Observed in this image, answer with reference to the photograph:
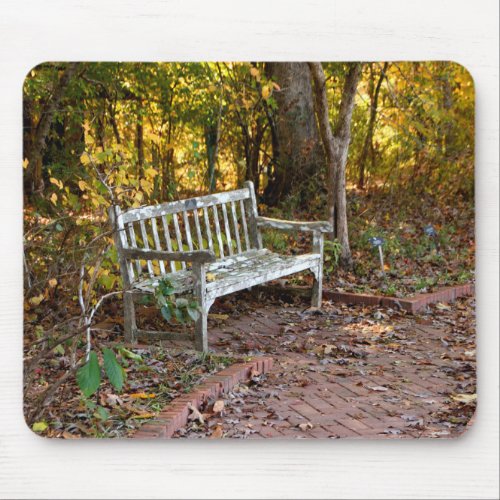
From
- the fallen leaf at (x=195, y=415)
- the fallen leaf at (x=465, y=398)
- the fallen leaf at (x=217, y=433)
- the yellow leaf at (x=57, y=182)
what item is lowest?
the fallen leaf at (x=217, y=433)

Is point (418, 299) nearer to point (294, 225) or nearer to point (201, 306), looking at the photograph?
point (294, 225)

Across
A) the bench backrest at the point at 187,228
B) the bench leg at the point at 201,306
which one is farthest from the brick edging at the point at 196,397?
the bench backrest at the point at 187,228

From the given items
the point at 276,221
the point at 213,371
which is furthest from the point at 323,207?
the point at 213,371

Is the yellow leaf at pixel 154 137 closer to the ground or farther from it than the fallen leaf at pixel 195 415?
farther from it

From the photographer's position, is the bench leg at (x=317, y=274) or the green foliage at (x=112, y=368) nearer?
the green foliage at (x=112, y=368)

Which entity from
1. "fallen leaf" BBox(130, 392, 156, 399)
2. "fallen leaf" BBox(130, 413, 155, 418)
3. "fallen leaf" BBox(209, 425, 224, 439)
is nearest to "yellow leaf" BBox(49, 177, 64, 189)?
"fallen leaf" BBox(130, 392, 156, 399)

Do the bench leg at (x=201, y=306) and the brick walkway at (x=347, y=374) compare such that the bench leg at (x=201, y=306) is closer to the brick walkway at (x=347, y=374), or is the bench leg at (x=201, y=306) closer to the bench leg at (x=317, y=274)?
the brick walkway at (x=347, y=374)

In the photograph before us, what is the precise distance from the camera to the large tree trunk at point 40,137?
14.2ft

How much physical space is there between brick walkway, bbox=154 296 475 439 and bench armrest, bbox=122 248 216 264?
1.62 feet

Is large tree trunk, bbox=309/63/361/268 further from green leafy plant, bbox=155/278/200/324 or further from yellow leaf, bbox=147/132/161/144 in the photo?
green leafy plant, bbox=155/278/200/324

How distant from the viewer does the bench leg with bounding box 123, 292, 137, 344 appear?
14.5 feet

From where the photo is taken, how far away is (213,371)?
394cm

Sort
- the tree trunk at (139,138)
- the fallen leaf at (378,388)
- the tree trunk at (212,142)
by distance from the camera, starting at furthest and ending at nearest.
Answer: the tree trunk at (212,142), the tree trunk at (139,138), the fallen leaf at (378,388)
